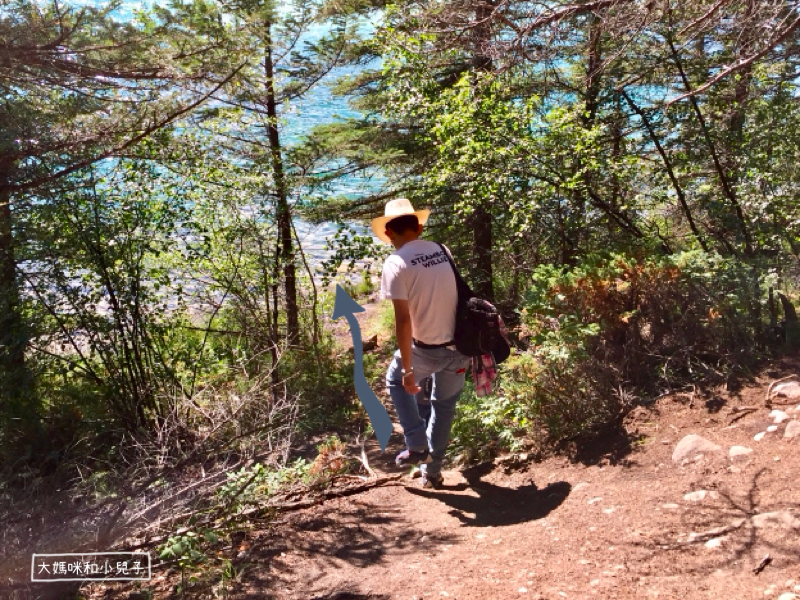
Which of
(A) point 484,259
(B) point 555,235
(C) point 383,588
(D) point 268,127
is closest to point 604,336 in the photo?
(B) point 555,235

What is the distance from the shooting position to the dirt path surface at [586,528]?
10.00 feet

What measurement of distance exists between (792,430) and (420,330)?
2395 mm

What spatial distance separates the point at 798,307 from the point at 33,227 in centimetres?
750

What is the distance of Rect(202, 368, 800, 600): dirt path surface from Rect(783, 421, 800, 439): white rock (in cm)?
8

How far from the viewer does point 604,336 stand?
544 cm

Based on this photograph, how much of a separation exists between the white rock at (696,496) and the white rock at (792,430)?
818 millimetres

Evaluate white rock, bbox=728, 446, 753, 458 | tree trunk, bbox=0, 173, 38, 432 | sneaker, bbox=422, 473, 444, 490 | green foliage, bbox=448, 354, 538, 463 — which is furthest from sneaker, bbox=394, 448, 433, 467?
tree trunk, bbox=0, 173, 38, 432

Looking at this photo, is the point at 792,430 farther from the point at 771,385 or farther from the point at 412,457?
the point at 412,457

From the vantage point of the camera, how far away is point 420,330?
4.51 metres

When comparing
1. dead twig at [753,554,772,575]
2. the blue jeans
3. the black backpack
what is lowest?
dead twig at [753,554,772,575]

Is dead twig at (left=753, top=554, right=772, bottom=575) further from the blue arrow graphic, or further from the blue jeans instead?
the blue arrow graphic

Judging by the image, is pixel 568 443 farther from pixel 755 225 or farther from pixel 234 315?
pixel 234 315

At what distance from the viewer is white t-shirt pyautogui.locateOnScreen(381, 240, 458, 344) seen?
14.3 ft

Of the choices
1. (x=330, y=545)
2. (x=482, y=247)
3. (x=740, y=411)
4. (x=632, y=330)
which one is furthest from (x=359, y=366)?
(x=482, y=247)
